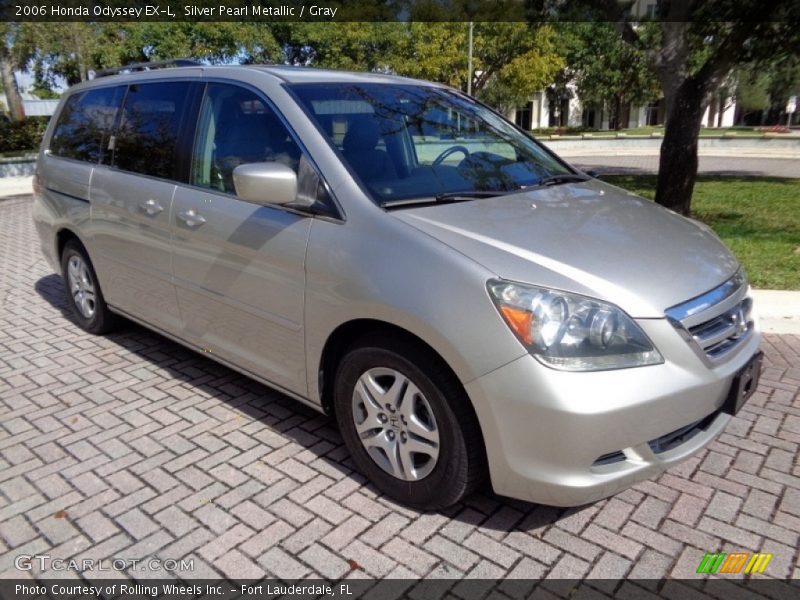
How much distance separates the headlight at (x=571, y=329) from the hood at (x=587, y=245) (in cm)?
5

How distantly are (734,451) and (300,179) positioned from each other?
104 inches

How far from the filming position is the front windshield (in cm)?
306

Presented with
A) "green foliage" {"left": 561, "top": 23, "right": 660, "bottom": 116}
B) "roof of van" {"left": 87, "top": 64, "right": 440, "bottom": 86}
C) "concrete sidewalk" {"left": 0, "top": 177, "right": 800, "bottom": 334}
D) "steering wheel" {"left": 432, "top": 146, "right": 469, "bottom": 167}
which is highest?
"green foliage" {"left": 561, "top": 23, "right": 660, "bottom": 116}

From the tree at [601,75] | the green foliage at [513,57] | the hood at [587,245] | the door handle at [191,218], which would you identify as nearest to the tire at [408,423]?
the hood at [587,245]

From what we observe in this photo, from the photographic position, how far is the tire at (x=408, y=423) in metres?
2.51

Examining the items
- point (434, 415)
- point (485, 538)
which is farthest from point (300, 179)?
point (485, 538)

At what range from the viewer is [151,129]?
4.03 meters

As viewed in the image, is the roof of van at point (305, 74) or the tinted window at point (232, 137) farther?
the roof of van at point (305, 74)

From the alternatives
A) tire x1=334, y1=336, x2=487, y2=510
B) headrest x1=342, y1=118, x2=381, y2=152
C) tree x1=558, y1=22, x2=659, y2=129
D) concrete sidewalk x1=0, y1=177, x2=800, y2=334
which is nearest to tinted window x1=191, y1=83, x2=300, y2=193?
headrest x1=342, y1=118, x2=381, y2=152

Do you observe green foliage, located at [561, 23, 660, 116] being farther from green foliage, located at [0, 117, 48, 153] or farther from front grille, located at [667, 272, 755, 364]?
front grille, located at [667, 272, 755, 364]

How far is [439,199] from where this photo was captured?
297 centimetres

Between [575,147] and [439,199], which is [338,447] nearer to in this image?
[439,199]

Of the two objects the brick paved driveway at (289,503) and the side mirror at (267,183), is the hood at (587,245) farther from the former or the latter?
the brick paved driveway at (289,503)

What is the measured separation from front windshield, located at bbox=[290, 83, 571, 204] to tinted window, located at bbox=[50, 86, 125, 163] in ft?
6.43
